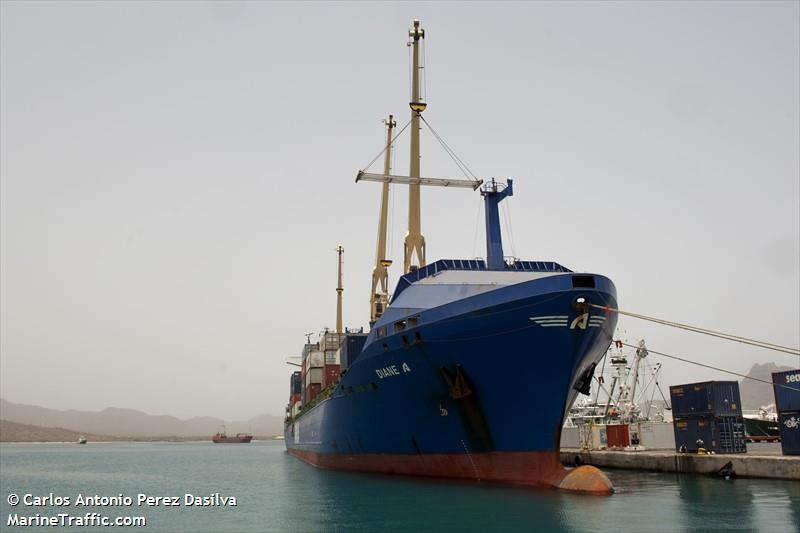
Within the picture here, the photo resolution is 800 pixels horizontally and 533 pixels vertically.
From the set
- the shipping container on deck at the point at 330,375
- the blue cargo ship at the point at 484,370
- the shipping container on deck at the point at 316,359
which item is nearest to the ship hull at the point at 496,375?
the blue cargo ship at the point at 484,370

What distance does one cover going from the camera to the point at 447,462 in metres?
23.6

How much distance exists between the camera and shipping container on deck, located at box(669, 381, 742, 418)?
29953 mm

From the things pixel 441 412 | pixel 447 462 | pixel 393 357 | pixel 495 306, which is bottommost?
pixel 447 462

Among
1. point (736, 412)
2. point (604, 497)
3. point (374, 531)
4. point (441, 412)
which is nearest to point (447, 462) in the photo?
point (441, 412)

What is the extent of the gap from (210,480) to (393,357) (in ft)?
67.4

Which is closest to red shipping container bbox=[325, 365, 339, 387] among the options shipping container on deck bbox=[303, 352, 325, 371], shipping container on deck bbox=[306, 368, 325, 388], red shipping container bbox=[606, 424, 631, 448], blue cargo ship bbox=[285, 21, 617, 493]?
shipping container on deck bbox=[306, 368, 325, 388]

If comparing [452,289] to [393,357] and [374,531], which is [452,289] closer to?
[393,357]

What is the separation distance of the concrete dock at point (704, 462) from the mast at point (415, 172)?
49.2 ft

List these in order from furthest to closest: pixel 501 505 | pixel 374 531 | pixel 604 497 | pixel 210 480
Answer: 1. pixel 210 480
2. pixel 604 497
3. pixel 501 505
4. pixel 374 531

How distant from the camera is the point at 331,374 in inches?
1890

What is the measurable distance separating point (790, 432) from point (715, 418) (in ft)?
11.0

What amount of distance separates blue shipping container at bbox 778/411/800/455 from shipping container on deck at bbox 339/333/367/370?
2026 centimetres

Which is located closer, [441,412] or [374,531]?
[374,531]

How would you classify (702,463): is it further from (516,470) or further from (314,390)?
(314,390)
